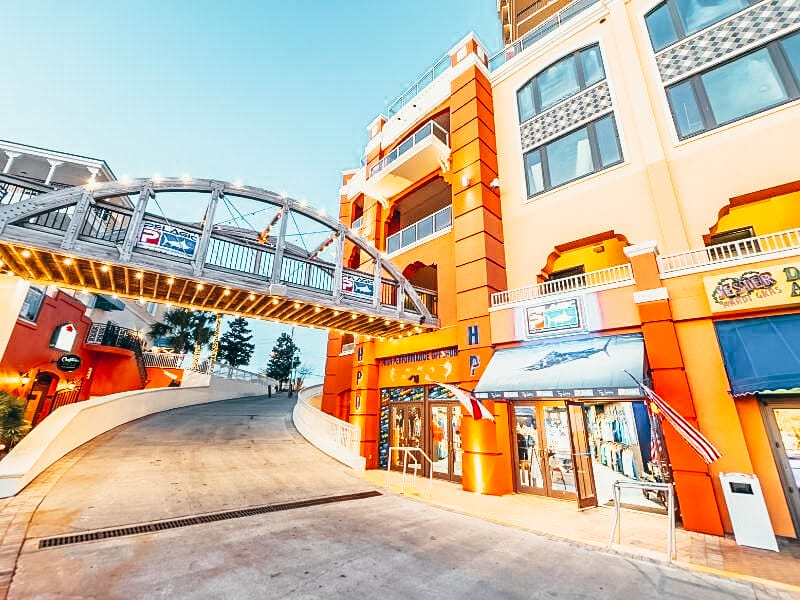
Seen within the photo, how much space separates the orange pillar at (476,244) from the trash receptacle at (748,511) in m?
4.87

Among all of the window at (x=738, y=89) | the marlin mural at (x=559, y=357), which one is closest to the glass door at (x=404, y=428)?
the marlin mural at (x=559, y=357)

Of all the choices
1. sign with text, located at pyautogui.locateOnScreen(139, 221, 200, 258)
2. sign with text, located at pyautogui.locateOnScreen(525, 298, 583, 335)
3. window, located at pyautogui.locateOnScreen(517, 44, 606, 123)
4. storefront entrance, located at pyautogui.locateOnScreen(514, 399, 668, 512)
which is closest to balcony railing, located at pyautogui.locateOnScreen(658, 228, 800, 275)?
sign with text, located at pyautogui.locateOnScreen(525, 298, 583, 335)

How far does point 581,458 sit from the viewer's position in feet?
29.1

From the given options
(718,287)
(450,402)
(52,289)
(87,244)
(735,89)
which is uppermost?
(735,89)

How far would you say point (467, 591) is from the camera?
412 centimetres

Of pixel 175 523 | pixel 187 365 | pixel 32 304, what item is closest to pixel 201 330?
pixel 187 365

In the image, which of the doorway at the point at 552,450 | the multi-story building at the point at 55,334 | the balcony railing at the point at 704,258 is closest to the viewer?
the balcony railing at the point at 704,258

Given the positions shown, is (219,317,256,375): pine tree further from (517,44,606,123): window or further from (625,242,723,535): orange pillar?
(625,242,723,535): orange pillar

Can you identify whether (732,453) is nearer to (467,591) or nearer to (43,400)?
Answer: (467,591)

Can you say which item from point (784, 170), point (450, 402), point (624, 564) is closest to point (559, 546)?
point (624, 564)

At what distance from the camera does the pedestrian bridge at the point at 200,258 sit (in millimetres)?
7621

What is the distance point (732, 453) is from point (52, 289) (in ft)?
80.4

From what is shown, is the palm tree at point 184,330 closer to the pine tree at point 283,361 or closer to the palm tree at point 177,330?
the palm tree at point 177,330

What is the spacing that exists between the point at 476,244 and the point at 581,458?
23.7 ft
